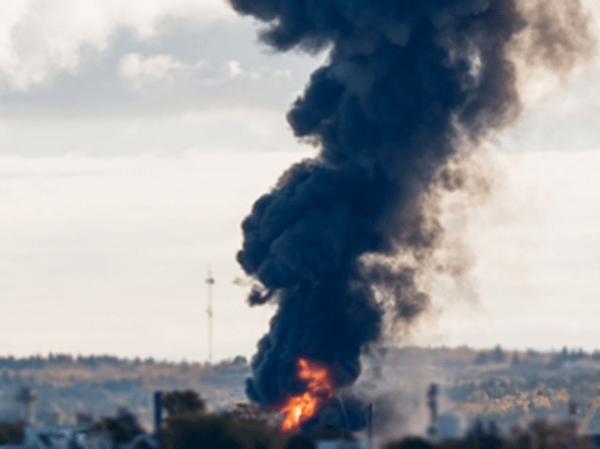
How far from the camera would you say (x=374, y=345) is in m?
152

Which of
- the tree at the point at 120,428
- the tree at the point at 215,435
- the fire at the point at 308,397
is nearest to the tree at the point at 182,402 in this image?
the tree at the point at 120,428

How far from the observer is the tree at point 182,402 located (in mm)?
151750

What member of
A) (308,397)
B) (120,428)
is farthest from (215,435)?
(308,397)

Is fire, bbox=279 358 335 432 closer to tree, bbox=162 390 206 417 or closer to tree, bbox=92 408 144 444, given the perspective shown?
tree, bbox=162 390 206 417

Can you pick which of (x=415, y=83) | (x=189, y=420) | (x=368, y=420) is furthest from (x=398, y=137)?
(x=189, y=420)

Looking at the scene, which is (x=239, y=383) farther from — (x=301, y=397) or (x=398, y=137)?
(x=398, y=137)

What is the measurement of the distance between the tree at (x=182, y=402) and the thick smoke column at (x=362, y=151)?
208 inches

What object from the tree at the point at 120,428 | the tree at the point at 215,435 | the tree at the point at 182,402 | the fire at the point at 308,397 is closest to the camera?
the tree at the point at 215,435

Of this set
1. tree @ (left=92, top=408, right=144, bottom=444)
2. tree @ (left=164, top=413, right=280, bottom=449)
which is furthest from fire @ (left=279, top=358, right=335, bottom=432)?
tree @ (left=164, top=413, right=280, bottom=449)

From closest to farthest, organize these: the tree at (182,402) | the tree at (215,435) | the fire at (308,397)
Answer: the tree at (215,435) → the fire at (308,397) → the tree at (182,402)

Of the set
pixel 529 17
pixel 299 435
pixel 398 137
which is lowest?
pixel 299 435

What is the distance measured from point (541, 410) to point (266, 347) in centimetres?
2502

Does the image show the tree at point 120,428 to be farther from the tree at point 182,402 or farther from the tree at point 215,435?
the tree at point 215,435

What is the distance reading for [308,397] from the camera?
14925cm
